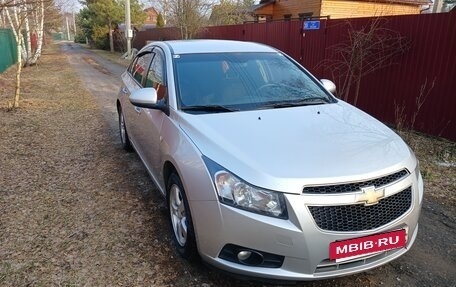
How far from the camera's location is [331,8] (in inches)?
787

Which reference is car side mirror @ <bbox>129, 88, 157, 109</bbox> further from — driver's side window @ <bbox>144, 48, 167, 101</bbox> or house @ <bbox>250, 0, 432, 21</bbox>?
house @ <bbox>250, 0, 432, 21</bbox>

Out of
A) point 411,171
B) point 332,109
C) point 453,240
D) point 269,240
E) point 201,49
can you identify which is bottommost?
point 453,240

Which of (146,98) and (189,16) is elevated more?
(189,16)

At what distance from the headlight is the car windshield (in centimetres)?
96

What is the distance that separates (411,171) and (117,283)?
224cm

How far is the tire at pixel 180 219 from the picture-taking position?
9.23 ft

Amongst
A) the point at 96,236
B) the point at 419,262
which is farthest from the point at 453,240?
the point at 96,236

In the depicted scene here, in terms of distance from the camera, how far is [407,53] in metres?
7.14

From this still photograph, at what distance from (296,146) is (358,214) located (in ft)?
1.96

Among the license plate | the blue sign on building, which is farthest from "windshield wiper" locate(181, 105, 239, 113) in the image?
the blue sign on building

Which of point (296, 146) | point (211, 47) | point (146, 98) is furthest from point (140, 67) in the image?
point (296, 146)

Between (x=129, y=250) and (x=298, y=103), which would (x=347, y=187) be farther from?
(x=129, y=250)

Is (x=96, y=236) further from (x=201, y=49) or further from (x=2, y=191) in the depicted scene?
(x=201, y=49)

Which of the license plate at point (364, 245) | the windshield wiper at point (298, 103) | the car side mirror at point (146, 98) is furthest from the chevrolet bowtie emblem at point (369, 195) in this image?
the car side mirror at point (146, 98)
